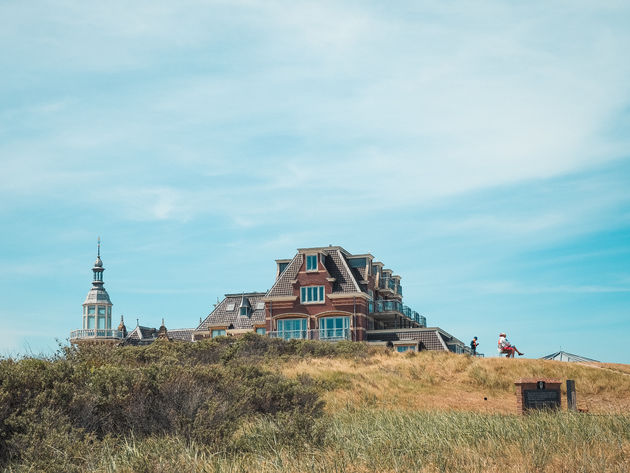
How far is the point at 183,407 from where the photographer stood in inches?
500

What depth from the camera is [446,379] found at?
30.5 m

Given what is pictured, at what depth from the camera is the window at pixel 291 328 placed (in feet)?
170

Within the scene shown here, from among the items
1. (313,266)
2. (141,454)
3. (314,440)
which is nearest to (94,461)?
(141,454)

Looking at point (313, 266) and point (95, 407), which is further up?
point (313, 266)

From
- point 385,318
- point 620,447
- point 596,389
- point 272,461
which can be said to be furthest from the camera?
point 385,318

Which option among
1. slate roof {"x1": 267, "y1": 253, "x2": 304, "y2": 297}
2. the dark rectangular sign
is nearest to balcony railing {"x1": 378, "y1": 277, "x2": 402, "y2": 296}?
slate roof {"x1": 267, "y1": 253, "x2": 304, "y2": 297}

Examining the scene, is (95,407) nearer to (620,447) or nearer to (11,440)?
(11,440)

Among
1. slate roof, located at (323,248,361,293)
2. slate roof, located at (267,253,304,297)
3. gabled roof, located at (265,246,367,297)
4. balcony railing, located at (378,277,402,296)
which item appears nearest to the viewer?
slate roof, located at (323,248,361,293)

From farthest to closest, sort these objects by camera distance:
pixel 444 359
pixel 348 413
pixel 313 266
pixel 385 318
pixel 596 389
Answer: pixel 385 318, pixel 313 266, pixel 444 359, pixel 596 389, pixel 348 413

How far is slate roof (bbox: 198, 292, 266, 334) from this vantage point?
57.4m

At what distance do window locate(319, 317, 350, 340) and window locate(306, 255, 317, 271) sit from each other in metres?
3.99

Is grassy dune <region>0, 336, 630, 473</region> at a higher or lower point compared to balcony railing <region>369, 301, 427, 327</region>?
lower

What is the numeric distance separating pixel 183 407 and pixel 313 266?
40.0 metres

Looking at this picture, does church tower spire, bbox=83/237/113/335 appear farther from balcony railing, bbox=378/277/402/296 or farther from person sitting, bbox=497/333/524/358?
person sitting, bbox=497/333/524/358
